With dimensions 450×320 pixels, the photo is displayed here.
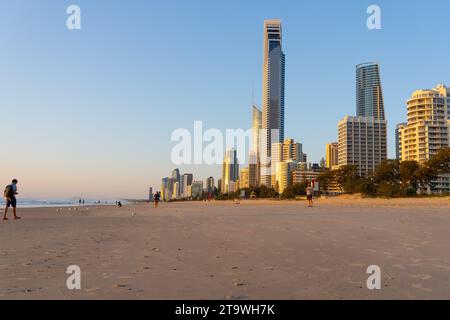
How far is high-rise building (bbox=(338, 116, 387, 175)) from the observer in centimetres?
18450

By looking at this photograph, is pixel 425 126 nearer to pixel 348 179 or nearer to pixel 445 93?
pixel 445 93

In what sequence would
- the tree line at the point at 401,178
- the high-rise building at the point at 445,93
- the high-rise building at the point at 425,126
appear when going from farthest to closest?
the high-rise building at the point at 445,93 < the high-rise building at the point at 425,126 < the tree line at the point at 401,178

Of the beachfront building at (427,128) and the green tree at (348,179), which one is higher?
the beachfront building at (427,128)

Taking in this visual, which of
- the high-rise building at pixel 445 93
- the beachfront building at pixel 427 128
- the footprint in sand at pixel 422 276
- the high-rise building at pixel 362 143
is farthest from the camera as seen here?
the high-rise building at pixel 362 143

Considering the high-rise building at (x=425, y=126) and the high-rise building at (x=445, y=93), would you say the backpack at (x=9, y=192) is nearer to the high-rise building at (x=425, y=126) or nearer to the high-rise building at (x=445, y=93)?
the high-rise building at (x=425, y=126)

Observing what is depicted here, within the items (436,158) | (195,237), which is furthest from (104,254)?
(436,158)

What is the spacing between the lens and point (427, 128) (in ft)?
462

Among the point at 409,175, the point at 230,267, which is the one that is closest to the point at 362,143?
the point at 409,175

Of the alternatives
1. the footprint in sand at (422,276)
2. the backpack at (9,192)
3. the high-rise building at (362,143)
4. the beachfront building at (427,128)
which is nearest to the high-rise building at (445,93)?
the beachfront building at (427,128)

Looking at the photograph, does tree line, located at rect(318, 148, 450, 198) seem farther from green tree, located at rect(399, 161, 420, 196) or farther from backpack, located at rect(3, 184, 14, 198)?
backpack, located at rect(3, 184, 14, 198)

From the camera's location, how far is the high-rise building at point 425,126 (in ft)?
461

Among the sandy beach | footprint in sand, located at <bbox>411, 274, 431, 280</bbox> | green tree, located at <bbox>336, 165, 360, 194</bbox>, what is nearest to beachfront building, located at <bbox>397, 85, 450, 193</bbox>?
green tree, located at <bbox>336, 165, 360, 194</bbox>

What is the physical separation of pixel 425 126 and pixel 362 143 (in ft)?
144
